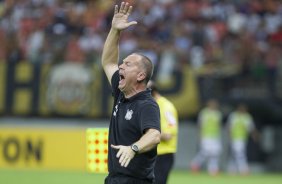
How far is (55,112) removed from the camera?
25.3 m

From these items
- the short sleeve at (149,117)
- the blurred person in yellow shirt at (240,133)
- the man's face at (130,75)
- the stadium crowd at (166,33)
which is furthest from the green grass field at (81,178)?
the short sleeve at (149,117)

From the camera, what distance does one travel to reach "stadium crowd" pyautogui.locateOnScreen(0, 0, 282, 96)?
2464cm

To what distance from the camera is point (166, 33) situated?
25250mm

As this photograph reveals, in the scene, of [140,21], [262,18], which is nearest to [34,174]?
[140,21]

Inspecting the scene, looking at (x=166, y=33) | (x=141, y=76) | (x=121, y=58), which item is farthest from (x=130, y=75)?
(x=166, y=33)

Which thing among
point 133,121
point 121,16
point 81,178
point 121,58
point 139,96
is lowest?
point 81,178

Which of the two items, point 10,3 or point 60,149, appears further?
point 10,3

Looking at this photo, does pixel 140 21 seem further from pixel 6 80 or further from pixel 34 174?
pixel 34 174

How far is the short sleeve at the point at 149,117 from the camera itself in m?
7.50

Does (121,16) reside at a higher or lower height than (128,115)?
higher

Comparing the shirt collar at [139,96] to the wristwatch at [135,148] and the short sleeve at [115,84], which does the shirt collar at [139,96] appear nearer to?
the short sleeve at [115,84]

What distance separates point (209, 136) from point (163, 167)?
13575 millimetres

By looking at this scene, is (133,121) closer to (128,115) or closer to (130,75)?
(128,115)

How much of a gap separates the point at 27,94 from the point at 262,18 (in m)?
8.22
